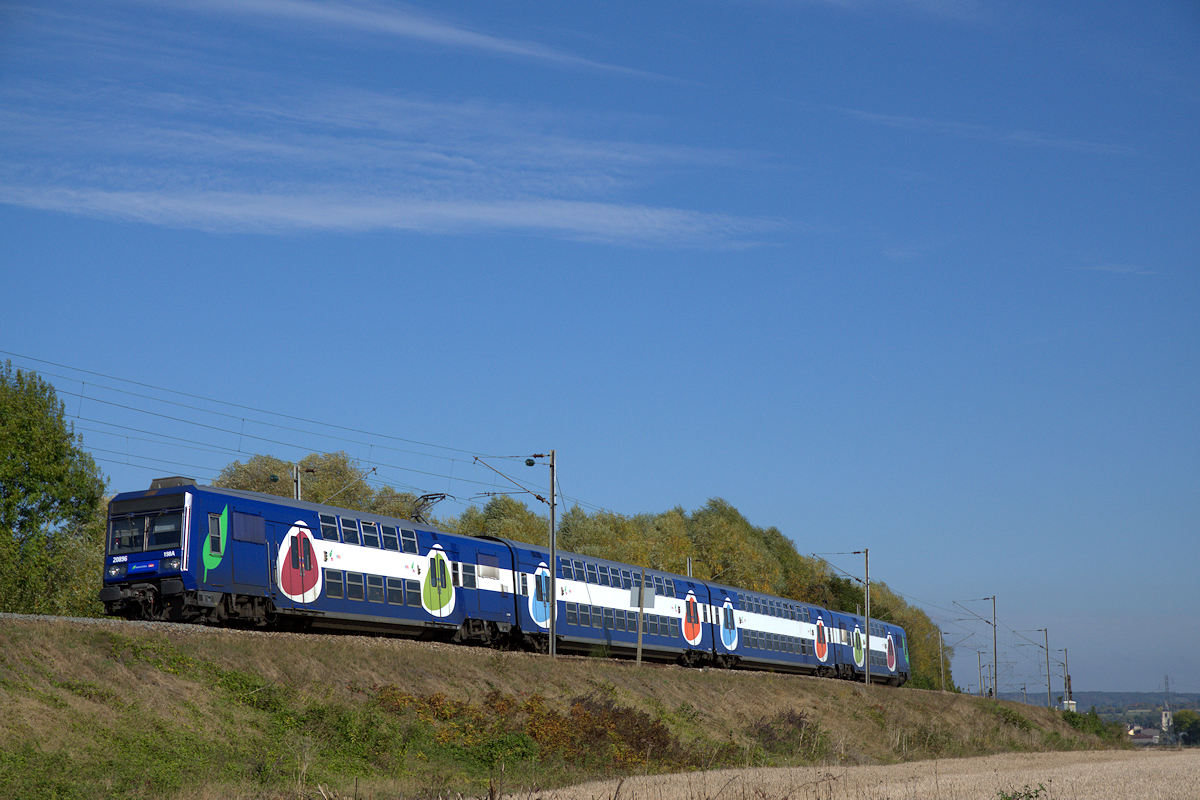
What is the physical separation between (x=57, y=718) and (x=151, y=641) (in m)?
4.83

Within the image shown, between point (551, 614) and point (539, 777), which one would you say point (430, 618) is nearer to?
point (551, 614)

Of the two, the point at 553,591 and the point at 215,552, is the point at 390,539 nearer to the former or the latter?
the point at 215,552

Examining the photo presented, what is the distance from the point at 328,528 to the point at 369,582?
2436mm

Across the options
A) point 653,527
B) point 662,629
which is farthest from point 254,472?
point 662,629

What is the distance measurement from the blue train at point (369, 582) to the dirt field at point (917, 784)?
10.9m

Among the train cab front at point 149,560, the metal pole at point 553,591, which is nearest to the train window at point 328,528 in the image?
the train cab front at point 149,560

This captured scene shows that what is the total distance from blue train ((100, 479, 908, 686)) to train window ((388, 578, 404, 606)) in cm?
5

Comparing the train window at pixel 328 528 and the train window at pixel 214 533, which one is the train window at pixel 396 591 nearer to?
the train window at pixel 328 528

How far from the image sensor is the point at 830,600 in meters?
138

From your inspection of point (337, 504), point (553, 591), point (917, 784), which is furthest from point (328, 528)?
point (337, 504)

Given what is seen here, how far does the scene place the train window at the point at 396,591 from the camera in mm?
38250

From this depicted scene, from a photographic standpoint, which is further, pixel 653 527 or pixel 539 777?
pixel 653 527

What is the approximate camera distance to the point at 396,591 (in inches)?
1516

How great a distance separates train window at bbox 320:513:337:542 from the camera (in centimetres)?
3584
